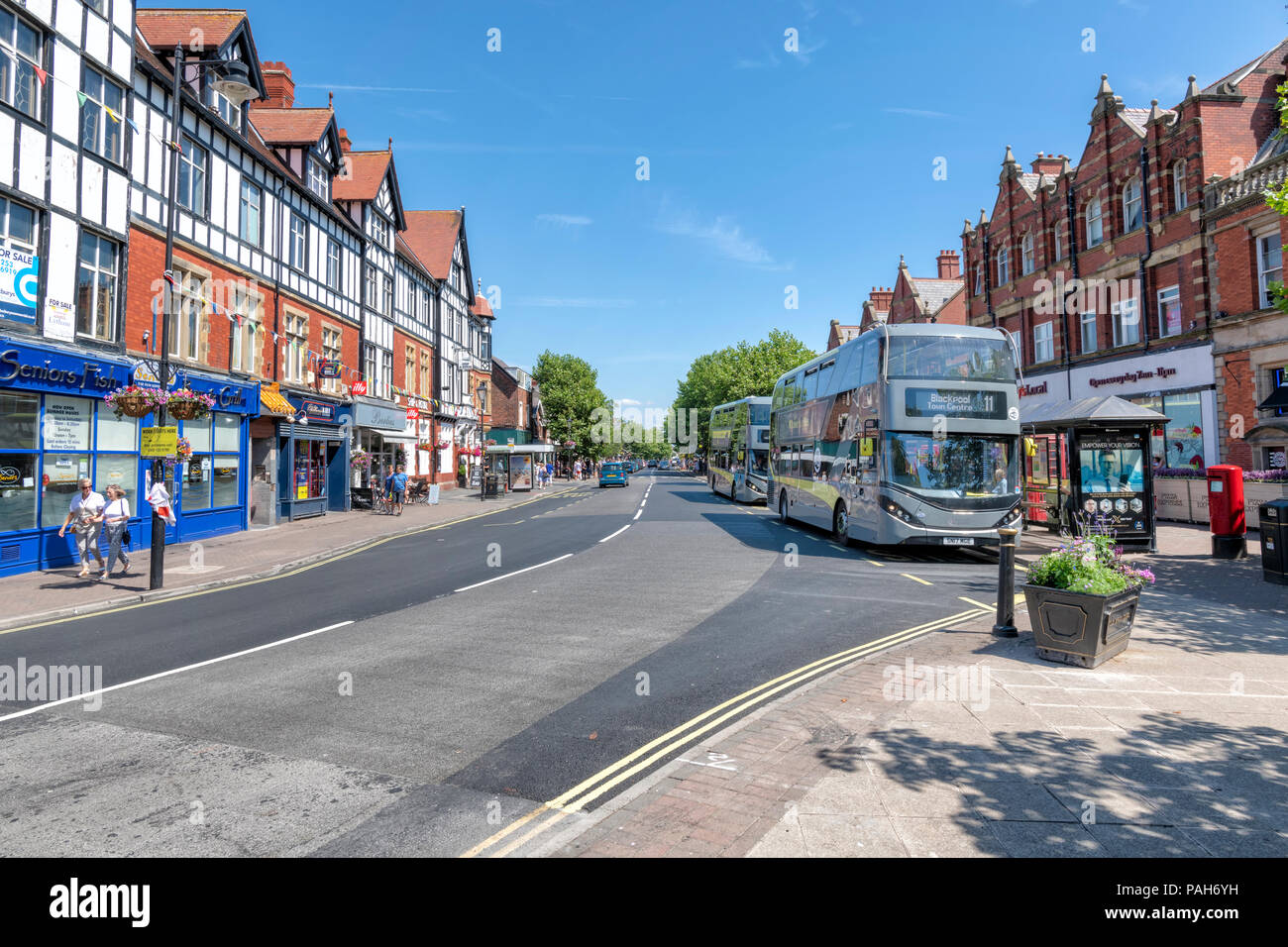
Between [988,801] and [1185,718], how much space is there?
2525mm

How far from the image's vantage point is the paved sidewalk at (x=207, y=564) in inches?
431

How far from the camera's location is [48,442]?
1398cm

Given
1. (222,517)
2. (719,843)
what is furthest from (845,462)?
(222,517)

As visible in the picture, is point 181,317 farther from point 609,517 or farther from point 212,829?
point 212,829

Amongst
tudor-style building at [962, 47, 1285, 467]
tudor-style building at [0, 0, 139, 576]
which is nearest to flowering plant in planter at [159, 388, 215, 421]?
tudor-style building at [0, 0, 139, 576]

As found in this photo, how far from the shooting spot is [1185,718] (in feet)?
17.0

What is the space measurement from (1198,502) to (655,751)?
71.7 ft

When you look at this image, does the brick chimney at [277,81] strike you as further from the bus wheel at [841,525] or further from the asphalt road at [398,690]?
the bus wheel at [841,525]

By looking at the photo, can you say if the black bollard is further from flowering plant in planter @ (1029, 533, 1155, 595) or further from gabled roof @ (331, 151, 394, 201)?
gabled roof @ (331, 151, 394, 201)

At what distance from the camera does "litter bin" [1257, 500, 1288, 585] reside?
1095 cm

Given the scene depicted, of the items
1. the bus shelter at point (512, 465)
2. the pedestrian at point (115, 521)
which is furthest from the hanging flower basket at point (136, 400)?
the bus shelter at point (512, 465)

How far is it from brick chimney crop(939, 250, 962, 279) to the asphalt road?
40.3m

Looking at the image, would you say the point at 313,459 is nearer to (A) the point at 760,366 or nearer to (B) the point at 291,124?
(B) the point at 291,124

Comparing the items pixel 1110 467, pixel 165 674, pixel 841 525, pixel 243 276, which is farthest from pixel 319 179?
pixel 1110 467
